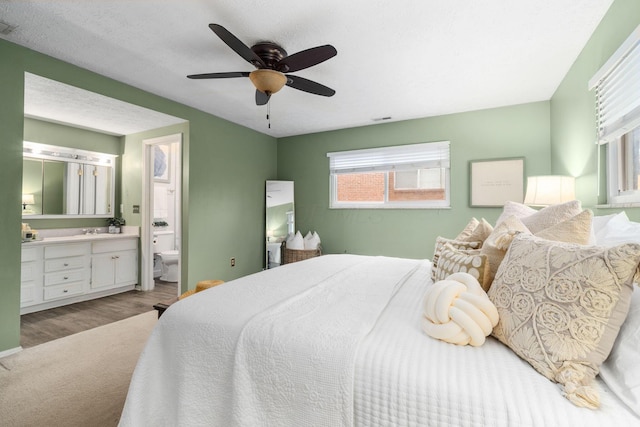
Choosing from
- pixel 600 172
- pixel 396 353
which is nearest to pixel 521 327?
pixel 396 353

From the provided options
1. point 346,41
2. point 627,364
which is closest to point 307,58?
point 346,41

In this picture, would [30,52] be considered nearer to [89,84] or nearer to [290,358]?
[89,84]

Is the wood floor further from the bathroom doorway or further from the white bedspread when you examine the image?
the white bedspread

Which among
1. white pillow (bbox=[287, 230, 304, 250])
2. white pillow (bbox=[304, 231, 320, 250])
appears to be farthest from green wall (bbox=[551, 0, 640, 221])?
white pillow (bbox=[287, 230, 304, 250])

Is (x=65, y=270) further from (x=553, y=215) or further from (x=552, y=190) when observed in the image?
(x=552, y=190)

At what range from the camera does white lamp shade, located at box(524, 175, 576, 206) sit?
241 cm

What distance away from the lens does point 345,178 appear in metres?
4.68

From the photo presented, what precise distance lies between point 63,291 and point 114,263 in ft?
2.05

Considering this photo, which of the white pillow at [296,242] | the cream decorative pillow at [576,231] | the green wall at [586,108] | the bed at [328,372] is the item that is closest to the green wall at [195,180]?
the white pillow at [296,242]

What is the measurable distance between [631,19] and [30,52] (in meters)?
4.20

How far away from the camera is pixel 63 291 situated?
3566 millimetres

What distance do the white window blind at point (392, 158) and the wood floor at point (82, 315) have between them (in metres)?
3.13

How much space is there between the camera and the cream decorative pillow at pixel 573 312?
76 cm

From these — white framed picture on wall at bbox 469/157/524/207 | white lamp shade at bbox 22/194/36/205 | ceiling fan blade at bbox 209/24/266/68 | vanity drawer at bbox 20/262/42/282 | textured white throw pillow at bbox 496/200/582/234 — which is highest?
ceiling fan blade at bbox 209/24/266/68
